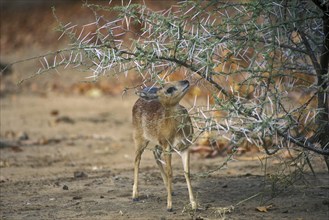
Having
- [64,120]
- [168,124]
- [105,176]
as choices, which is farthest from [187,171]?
[64,120]

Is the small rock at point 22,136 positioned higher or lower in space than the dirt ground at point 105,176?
higher

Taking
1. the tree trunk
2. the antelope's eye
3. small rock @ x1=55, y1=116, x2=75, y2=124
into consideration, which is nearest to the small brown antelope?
the antelope's eye

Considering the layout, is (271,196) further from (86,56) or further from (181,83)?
(86,56)

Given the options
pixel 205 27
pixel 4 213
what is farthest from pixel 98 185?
pixel 205 27

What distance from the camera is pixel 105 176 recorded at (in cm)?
799

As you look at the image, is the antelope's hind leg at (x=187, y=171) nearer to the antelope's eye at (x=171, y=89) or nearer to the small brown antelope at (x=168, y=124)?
the small brown antelope at (x=168, y=124)

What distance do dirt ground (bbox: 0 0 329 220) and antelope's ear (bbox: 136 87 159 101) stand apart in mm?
810

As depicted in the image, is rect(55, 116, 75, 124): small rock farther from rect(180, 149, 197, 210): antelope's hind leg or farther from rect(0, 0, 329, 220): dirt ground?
rect(180, 149, 197, 210): antelope's hind leg

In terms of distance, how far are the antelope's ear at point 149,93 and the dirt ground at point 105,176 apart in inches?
31.9

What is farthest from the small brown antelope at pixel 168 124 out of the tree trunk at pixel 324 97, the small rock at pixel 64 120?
the small rock at pixel 64 120

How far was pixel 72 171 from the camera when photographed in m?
8.53

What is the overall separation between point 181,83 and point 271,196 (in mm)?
1311

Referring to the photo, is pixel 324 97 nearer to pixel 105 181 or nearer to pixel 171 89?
pixel 171 89

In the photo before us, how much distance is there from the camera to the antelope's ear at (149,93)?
6.29 metres
